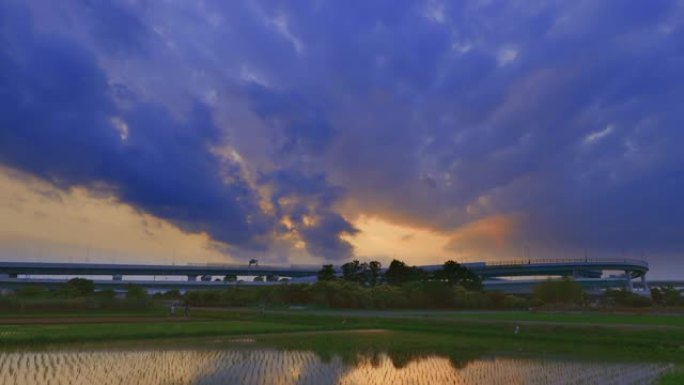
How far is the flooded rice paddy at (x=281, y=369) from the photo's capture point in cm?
1745

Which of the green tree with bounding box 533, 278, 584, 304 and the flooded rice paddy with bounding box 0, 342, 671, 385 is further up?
the green tree with bounding box 533, 278, 584, 304

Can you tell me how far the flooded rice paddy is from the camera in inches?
687

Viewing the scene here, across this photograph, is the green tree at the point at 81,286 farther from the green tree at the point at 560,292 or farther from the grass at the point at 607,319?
the green tree at the point at 560,292

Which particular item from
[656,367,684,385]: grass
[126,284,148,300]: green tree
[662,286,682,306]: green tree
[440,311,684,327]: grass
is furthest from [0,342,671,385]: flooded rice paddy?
[662,286,682,306]: green tree

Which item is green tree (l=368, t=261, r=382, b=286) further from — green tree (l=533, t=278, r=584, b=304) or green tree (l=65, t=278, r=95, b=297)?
green tree (l=65, t=278, r=95, b=297)

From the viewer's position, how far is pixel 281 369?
65.2 ft

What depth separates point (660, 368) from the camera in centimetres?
2116

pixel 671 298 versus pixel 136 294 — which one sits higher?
pixel 136 294

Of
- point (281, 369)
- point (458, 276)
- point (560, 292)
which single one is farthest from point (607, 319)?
point (458, 276)

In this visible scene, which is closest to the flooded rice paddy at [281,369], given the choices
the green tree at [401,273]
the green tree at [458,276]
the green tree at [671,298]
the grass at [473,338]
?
the grass at [473,338]

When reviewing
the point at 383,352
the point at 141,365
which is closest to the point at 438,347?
the point at 383,352

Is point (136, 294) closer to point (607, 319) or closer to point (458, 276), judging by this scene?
point (458, 276)

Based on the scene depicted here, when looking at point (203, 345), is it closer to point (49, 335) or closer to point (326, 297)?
point (49, 335)

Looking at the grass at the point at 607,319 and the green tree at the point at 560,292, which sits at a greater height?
the green tree at the point at 560,292
